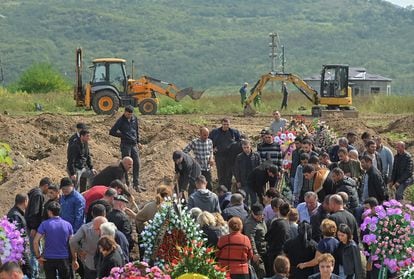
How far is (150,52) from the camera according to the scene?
559 feet

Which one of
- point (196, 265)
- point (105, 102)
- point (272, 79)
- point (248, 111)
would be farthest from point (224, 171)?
point (272, 79)

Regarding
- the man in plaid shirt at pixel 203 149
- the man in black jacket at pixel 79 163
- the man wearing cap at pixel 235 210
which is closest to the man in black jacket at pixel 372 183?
the man wearing cap at pixel 235 210

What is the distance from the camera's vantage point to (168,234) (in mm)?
12898

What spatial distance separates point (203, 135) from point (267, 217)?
562 cm

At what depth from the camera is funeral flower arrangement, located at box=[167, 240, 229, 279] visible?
37.2 feet

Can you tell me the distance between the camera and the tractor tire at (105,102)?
1709 inches

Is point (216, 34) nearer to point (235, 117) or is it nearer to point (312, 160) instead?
point (235, 117)

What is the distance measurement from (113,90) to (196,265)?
32638 millimetres

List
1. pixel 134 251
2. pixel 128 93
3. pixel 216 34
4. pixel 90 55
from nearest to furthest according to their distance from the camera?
1. pixel 134 251
2. pixel 128 93
3. pixel 90 55
4. pixel 216 34

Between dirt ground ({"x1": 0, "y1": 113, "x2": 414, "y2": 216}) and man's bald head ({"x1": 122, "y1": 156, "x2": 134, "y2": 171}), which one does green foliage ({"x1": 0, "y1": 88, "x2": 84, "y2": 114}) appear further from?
man's bald head ({"x1": 122, "y1": 156, "x2": 134, "y2": 171})

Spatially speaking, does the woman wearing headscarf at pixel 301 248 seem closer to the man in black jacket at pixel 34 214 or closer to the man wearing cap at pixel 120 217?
the man wearing cap at pixel 120 217

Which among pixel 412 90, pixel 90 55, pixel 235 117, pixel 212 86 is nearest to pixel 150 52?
pixel 90 55

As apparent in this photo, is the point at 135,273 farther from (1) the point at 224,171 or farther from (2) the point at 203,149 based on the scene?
(1) the point at 224,171

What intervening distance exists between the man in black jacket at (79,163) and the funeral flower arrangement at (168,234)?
646 centimetres
